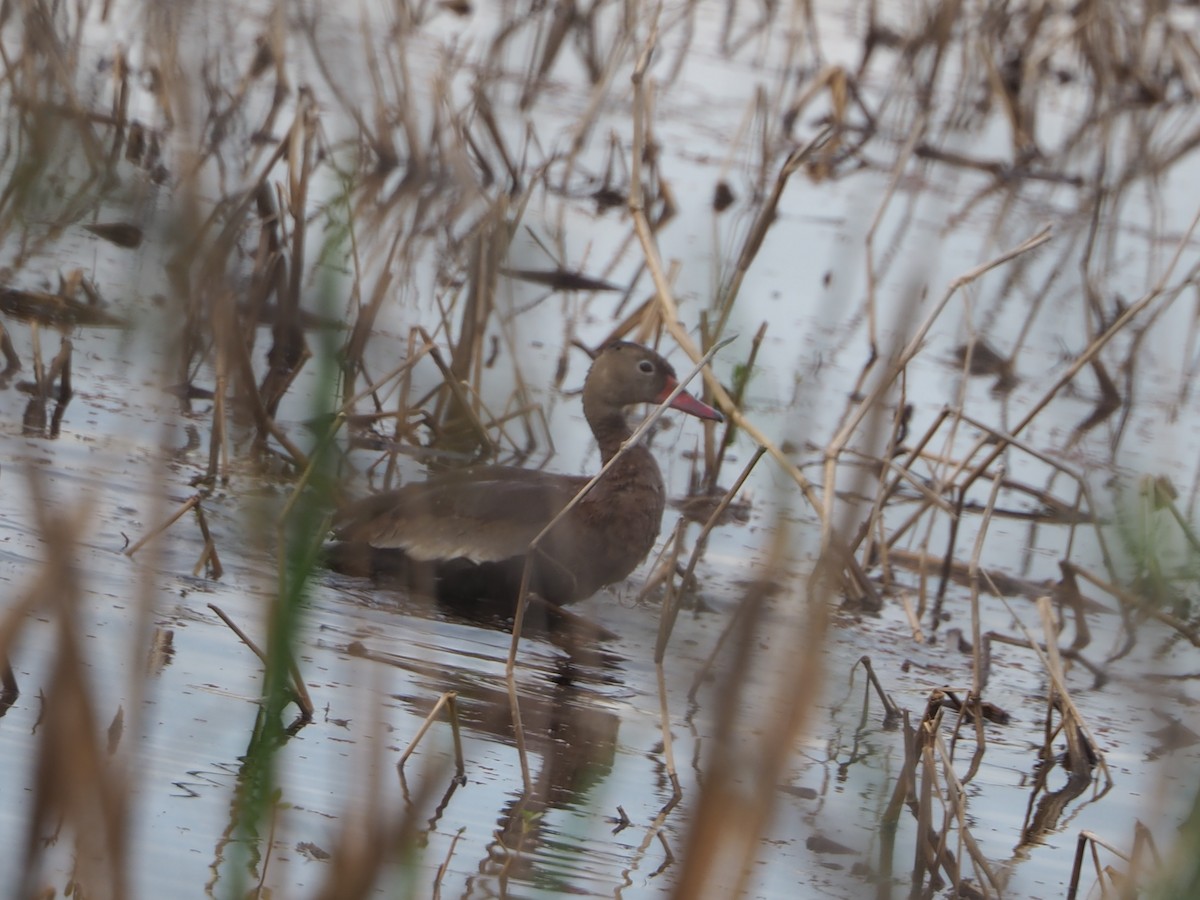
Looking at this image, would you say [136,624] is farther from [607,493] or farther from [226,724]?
[607,493]

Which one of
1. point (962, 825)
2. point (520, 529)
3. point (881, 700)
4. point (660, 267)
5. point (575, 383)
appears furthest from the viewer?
point (575, 383)

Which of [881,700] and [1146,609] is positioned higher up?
[1146,609]

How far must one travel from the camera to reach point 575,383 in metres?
6.98

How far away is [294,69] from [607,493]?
5855mm

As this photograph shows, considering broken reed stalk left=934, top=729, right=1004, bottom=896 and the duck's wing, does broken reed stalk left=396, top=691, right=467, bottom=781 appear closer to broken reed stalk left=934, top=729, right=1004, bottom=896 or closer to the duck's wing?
broken reed stalk left=934, top=729, right=1004, bottom=896

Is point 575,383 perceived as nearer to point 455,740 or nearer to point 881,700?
point 881,700

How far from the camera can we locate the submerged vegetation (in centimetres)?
209

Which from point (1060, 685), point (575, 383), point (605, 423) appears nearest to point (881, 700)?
point (1060, 685)

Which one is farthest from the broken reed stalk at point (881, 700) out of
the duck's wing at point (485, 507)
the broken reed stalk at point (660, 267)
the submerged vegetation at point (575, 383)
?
the duck's wing at point (485, 507)

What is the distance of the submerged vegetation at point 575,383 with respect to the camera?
6.86ft

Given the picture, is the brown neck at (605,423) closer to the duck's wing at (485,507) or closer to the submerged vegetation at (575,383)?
the submerged vegetation at (575,383)

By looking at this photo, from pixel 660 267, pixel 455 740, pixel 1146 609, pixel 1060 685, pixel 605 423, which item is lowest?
pixel 455 740

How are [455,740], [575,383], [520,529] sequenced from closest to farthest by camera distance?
[455,740], [520,529], [575,383]

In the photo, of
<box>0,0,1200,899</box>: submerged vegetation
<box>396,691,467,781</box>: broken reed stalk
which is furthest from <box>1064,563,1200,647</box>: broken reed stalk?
<box>396,691,467,781</box>: broken reed stalk
